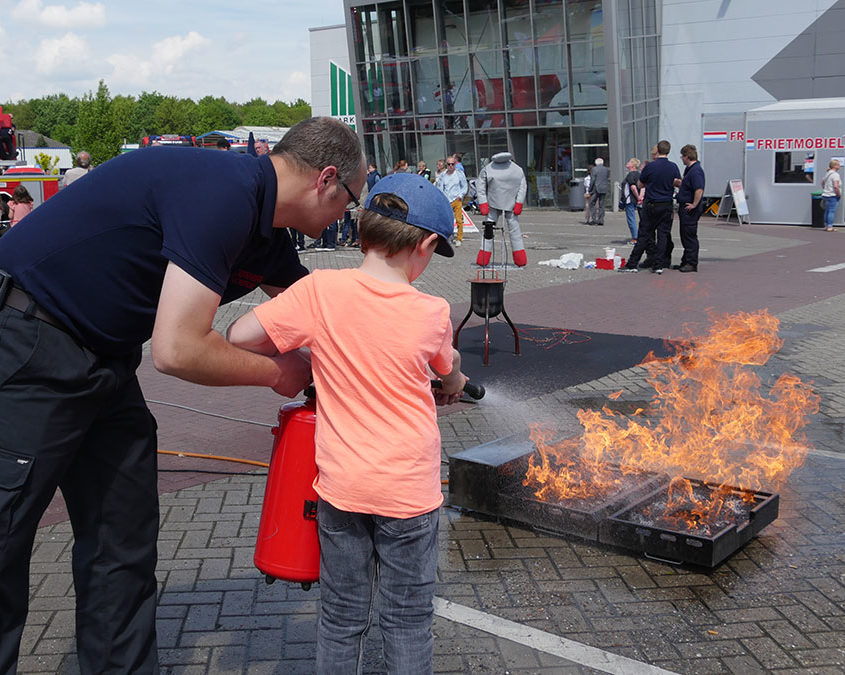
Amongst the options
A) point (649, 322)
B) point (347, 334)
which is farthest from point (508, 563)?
point (649, 322)

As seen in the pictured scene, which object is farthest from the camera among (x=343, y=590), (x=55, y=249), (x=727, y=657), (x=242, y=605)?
(x=242, y=605)

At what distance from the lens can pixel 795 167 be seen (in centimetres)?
2355

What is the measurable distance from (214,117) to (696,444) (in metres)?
168

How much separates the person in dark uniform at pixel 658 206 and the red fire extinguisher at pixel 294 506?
1355 centimetres

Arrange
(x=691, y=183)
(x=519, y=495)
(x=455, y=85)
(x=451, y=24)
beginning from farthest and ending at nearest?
(x=455, y=85) → (x=451, y=24) → (x=691, y=183) → (x=519, y=495)

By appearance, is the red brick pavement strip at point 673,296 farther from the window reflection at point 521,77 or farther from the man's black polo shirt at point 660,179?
the window reflection at point 521,77

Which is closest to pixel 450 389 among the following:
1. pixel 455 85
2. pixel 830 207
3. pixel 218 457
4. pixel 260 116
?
pixel 218 457

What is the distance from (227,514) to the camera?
4.84 m

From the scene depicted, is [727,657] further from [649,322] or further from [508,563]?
[649,322]

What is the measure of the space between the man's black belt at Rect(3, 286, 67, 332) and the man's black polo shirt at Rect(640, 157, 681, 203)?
46.0ft

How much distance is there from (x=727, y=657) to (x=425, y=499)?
163cm

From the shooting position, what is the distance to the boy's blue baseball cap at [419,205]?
2455mm

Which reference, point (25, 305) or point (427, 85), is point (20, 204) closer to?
point (25, 305)

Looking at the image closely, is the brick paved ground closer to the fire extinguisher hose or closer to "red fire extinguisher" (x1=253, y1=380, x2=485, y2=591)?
the fire extinguisher hose
